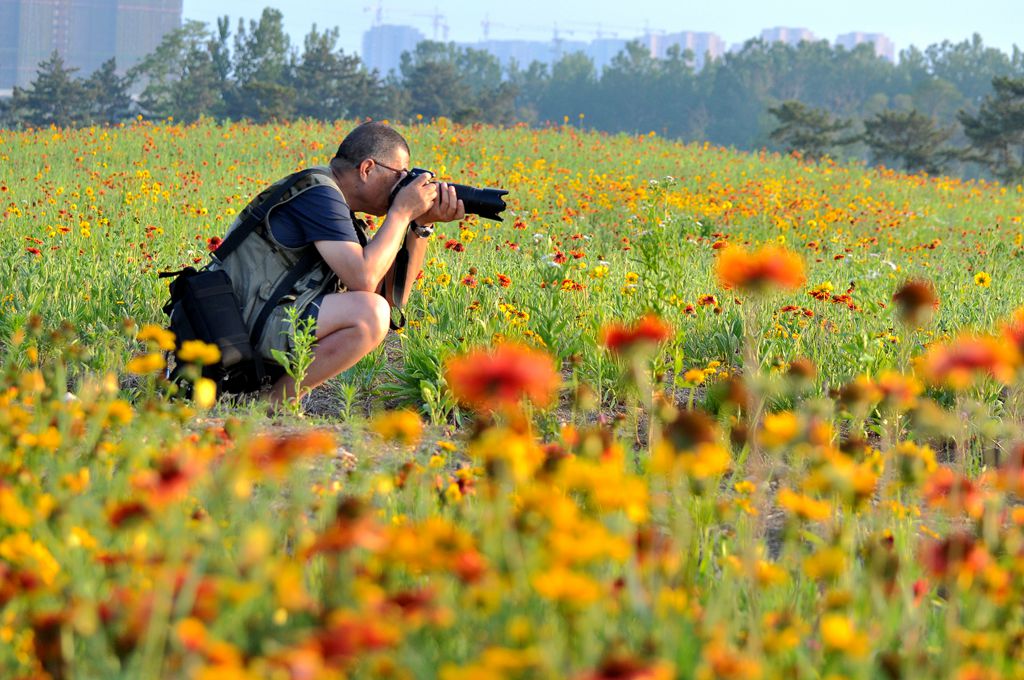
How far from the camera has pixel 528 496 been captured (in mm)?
1319

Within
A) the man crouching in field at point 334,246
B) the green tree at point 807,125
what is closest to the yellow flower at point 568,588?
the man crouching in field at point 334,246

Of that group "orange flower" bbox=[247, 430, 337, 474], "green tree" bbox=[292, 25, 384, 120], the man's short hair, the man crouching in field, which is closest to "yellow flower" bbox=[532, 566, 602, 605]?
"orange flower" bbox=[247, 430, 337, 474]

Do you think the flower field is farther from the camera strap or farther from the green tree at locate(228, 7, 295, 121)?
the green tree at locate(228, 7, 295, 121)

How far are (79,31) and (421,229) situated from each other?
178889mm

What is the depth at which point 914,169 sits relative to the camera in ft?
99.8

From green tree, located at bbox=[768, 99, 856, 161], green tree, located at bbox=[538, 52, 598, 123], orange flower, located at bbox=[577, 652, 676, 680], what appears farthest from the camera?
green tree, located at bbox=[538, 52, 598, 123]

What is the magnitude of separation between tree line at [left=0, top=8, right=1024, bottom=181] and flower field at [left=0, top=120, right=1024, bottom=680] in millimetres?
21935

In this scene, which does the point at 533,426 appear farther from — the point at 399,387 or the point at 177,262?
the point at 177,262

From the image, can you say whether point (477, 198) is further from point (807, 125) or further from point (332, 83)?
point (332, 83)

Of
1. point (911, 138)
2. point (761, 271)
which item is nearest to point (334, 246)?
point (761, 271)

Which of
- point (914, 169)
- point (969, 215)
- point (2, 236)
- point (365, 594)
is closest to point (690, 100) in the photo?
point (914, 169)

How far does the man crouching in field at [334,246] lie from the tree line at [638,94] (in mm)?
22878

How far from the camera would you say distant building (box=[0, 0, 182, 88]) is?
504 ft

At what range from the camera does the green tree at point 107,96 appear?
139ft
